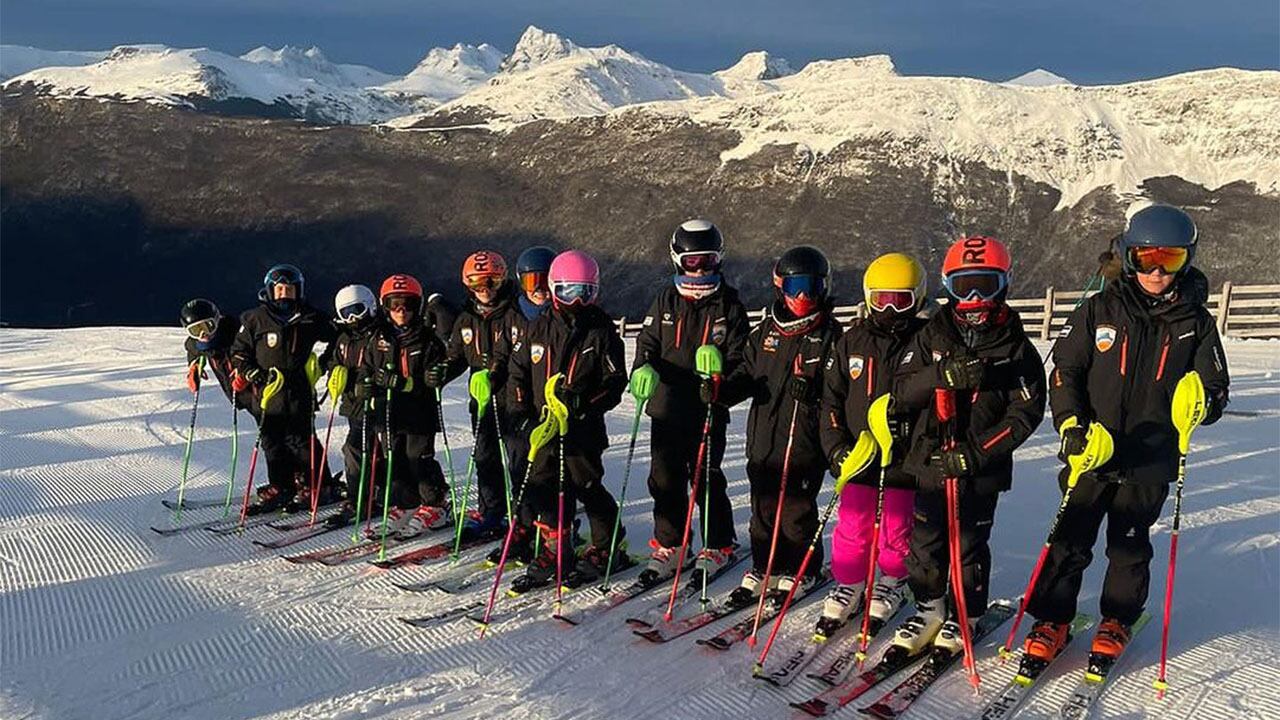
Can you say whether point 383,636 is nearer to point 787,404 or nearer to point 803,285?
point 787,404

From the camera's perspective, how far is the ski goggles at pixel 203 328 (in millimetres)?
7023

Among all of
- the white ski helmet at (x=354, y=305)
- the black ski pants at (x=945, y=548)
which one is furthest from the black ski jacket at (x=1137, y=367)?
the white ski helmet at (x=354, y=305)

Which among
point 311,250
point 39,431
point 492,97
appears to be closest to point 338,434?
point 39,431

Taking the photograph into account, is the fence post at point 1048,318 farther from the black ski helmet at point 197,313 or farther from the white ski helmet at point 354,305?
the black ski helmet at point 197,313

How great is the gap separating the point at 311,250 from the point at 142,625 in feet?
143

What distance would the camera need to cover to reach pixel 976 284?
3713 mm

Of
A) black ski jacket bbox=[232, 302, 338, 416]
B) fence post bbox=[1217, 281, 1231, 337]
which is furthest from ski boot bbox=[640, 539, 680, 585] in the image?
fence post bbox=[1217, 281, 1231, 337]

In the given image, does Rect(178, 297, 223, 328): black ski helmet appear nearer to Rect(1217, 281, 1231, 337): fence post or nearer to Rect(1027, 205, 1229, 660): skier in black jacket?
Rect(1027, 205, 1229, 660): skier in black jacket

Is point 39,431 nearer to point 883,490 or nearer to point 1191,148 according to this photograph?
point 883,490

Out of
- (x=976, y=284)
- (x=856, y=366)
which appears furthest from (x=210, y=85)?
(x=976, y=284)

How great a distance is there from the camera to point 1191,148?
153 ft

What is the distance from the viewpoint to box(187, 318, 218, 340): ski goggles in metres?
7.02

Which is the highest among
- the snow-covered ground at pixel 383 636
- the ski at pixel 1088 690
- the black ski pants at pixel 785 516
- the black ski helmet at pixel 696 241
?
the black ski helmet at pixel 696 241

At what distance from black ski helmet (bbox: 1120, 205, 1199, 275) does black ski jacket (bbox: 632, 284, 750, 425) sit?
1.95 m
